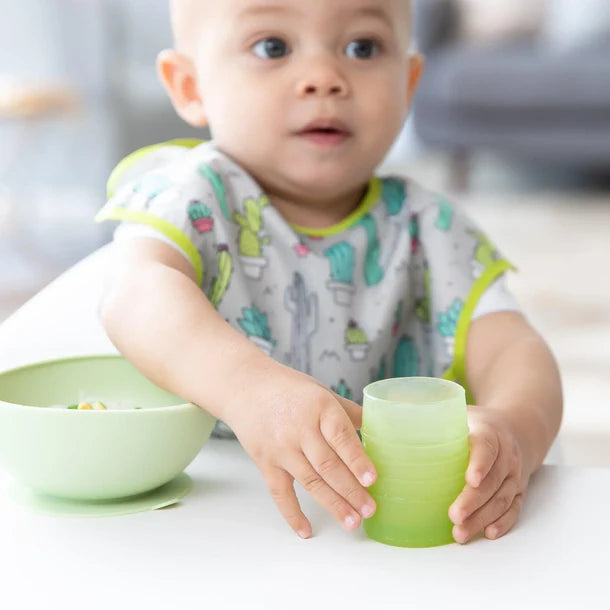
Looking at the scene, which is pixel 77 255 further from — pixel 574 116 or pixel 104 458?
pixel 104 458

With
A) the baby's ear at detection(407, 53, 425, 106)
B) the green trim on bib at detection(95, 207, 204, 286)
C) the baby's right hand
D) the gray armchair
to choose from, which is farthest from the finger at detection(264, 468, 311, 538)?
the gray armchair

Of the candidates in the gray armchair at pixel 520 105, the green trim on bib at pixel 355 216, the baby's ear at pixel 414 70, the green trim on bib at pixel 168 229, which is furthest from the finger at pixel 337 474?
the gray armchair at pixel 520 105

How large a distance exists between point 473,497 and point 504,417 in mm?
126

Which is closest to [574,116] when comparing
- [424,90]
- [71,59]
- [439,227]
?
[424,90]

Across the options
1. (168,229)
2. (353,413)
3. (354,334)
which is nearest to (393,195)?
(354,334)

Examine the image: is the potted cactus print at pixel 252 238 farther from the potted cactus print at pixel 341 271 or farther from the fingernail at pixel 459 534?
the fingernail at pixel 459 534

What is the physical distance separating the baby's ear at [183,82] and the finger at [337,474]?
497 millimetres

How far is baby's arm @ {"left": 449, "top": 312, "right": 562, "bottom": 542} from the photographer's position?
0.63 metres

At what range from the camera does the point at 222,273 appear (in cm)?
93

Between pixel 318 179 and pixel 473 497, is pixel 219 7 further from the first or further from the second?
pixel 473 497

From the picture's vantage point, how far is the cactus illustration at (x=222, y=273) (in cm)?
93

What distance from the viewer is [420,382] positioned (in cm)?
65

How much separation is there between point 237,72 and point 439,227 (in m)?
0.24

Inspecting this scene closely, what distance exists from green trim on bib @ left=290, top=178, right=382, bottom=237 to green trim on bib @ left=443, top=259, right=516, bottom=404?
5.0 inches
